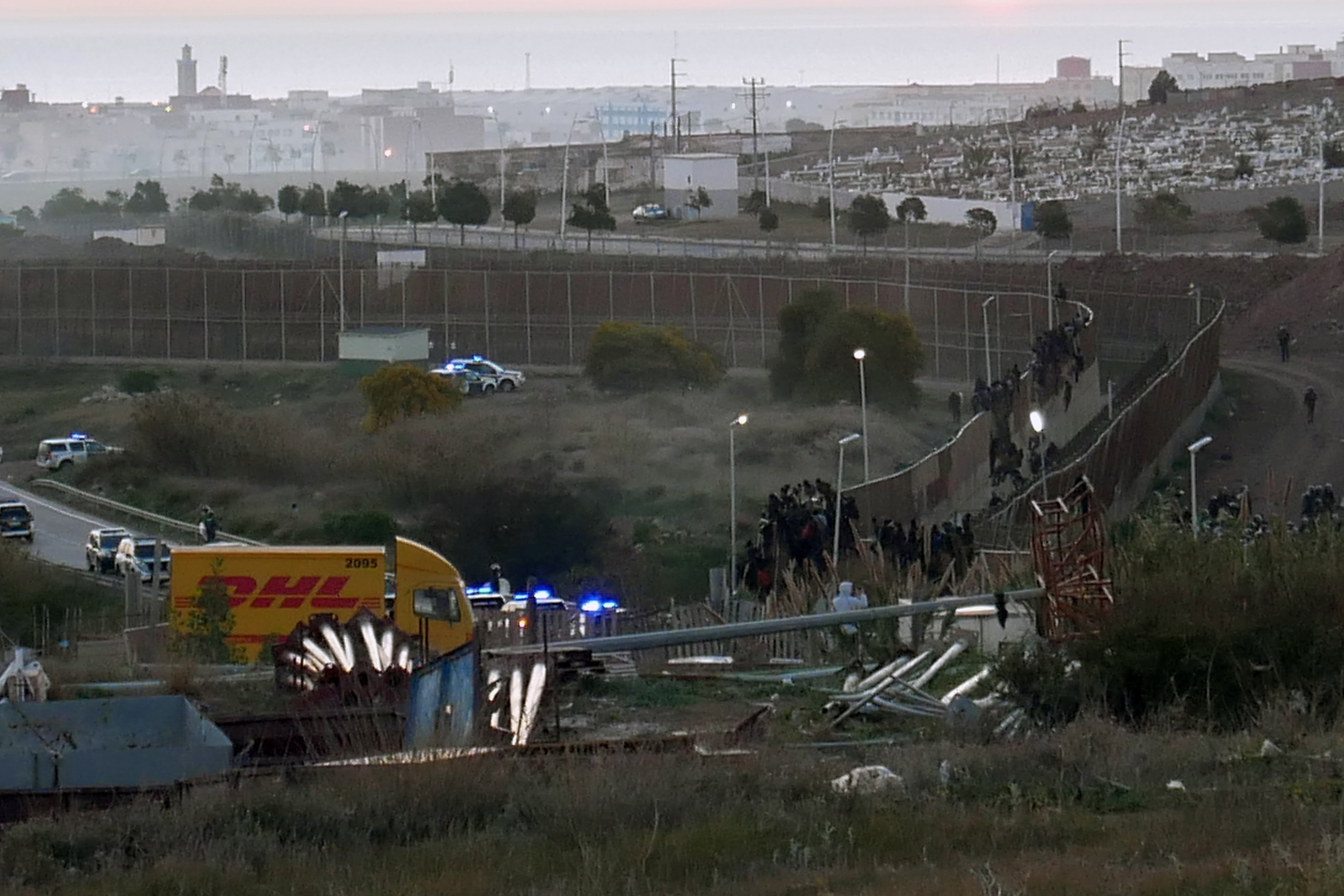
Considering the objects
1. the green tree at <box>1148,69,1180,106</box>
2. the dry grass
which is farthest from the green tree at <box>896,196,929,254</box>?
the dry grass

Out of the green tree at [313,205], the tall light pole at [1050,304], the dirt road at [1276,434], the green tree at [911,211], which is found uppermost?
the green tree at [313,205]

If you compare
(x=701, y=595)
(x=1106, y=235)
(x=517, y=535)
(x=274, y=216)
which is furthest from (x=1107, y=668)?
(x=274, y=216)

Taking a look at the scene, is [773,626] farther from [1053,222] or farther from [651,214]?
[651,214]

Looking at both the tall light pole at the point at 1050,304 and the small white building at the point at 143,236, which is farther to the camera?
the small white building at the point at 143,236

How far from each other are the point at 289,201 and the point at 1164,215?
30709 mm

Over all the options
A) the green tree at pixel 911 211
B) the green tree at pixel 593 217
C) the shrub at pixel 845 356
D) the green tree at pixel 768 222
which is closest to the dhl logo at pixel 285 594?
the shrub at pixel 845 356

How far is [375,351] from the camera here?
1549 inches

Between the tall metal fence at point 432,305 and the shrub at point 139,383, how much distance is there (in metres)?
1.93

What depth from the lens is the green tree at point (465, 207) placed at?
63438 mm

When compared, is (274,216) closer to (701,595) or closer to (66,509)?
(66,509)

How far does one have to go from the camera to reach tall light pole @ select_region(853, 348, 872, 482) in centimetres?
2428

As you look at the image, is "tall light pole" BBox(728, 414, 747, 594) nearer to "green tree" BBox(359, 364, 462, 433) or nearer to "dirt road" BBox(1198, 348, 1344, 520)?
"dirt road" BBox(1198, 348, 1344, 520)

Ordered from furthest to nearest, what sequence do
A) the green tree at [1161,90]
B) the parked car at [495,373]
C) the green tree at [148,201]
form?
the green tree at [1161,90] → the green tree at [148,201] → the parked car at [495,373]

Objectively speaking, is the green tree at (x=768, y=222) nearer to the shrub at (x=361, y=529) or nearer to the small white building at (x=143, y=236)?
the small white building at (x=143, y=236)
